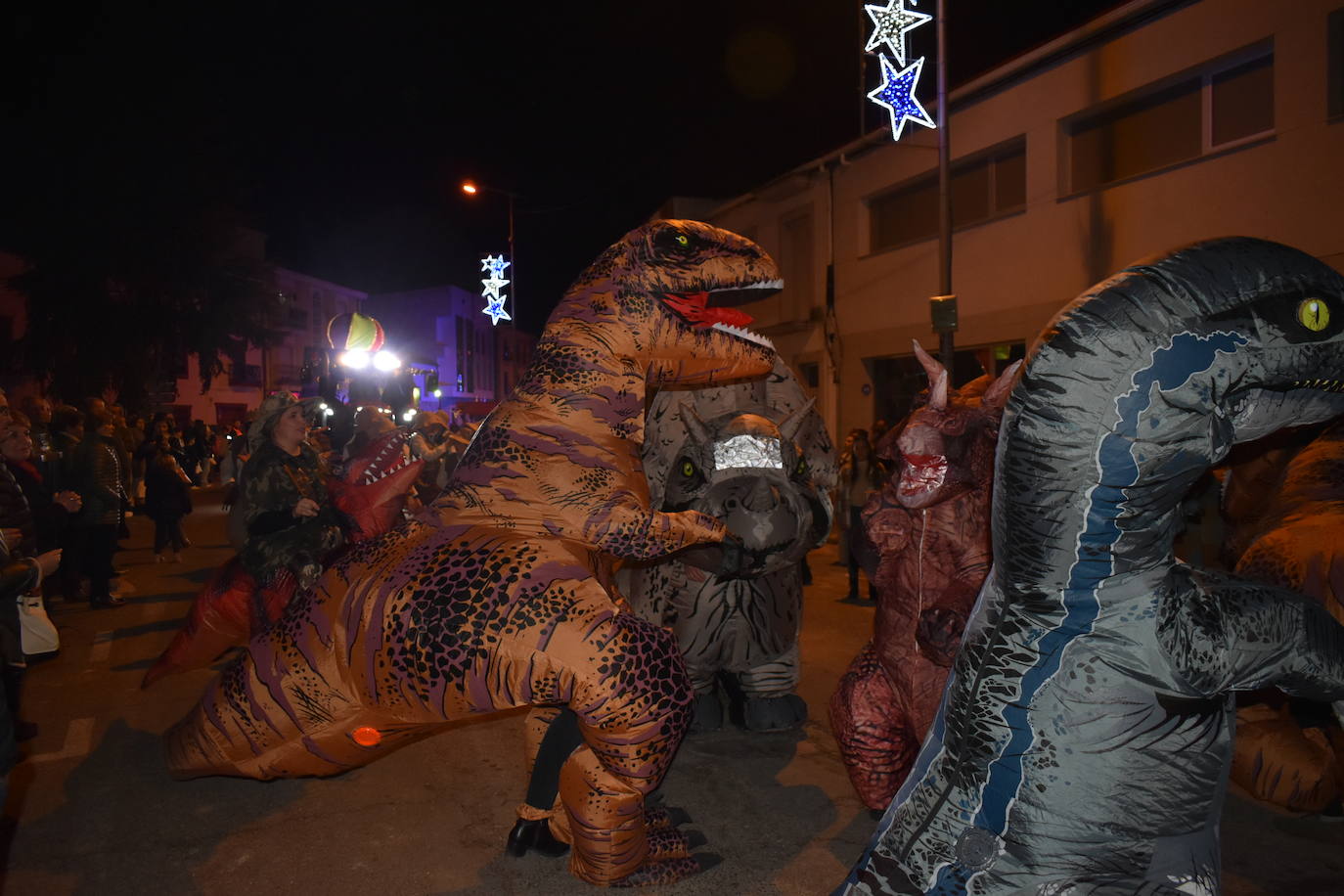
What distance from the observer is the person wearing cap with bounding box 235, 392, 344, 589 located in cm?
403

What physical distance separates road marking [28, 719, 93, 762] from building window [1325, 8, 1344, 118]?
943cm

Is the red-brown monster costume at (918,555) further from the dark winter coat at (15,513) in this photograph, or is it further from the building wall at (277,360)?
the building wall at (277,360)

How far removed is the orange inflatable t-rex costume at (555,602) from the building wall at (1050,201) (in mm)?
3961

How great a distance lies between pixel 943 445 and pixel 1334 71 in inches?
268

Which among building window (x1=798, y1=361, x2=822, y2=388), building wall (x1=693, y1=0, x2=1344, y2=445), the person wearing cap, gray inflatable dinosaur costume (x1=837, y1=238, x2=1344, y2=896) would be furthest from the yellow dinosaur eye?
building window (x1=798, y1=361, x2=822, y2=388)

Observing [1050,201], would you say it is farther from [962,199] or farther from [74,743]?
[74,743]

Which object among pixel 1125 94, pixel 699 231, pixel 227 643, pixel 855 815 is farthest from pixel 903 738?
pixel 1125 94

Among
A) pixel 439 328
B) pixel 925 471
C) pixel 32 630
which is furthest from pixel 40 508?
pixel 439 328

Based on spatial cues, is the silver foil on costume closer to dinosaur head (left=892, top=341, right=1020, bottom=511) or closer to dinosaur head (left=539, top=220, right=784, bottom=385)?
dinosaur head (left=892, top=341, right=1020, bottom=511)

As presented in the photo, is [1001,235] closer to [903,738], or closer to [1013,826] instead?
[903,738]

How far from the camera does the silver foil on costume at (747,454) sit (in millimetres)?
3504

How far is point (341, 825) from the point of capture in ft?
10.3

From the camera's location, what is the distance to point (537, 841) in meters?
2.82

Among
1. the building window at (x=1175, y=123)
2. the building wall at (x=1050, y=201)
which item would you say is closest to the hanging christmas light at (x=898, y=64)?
the building wall at (x=1050, y=201)
